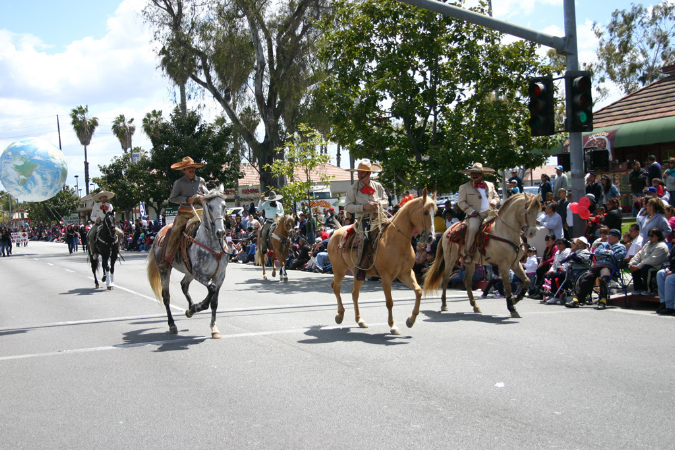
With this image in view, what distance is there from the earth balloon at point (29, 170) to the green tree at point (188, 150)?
57.7ft

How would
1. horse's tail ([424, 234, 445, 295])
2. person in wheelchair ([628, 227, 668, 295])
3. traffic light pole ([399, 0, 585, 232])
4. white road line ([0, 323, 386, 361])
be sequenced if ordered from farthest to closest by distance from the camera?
horse's tail ([424, 234, 445, 295]), person in wheelchair ([628, 227, 668, 295]), traffic light pole ([399, 0, 585, 232]), white road line ([0, 323, 386, 361])

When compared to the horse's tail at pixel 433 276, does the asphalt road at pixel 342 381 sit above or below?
below

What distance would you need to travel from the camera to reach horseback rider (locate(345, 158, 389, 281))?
32.8 feet

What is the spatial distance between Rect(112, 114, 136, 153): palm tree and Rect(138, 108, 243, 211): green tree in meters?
32.6

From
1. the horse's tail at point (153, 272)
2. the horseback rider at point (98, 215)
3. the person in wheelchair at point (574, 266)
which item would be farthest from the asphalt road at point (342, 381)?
the horseback rider at point (98, 215)

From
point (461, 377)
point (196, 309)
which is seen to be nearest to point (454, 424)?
point (461, 377)

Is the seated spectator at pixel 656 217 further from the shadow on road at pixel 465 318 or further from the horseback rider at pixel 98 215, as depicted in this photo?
the horseback rider at pixel 98 215

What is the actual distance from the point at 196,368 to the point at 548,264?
8.77m

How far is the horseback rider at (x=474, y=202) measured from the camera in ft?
39.4

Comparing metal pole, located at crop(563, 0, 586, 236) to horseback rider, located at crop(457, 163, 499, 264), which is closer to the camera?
horseback rider, located at crop(457, 163, 499, 264)

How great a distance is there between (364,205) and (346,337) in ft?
6.80

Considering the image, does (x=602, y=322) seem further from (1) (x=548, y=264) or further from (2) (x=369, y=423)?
(2) (x=369, y=423)

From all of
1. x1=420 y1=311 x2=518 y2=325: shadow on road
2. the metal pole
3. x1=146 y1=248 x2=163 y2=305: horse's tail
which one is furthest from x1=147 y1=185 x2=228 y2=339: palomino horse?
the metal pole

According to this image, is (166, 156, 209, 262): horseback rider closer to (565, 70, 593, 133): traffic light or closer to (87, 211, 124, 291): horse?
(565, 70, 593, 133): traffic light
